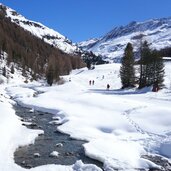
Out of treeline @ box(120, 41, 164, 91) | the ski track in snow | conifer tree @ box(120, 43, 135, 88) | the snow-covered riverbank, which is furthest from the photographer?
conifer tree @ box(120, 43, 135, 88)

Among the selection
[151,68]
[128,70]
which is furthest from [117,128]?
[128,70]

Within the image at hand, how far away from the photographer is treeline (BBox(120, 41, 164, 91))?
62625 mm

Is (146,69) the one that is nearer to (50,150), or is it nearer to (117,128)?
A: (117,128)

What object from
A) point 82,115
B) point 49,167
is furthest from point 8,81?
point 49,167

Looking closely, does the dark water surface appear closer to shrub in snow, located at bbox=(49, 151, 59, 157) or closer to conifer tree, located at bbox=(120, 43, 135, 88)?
shrub in snow, located at bbox=(49, 151, 59, 157)

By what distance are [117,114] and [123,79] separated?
3717 centimetres

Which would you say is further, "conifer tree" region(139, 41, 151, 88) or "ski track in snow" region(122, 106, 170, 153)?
"conifer tree" region(139, 41, 151, 88)

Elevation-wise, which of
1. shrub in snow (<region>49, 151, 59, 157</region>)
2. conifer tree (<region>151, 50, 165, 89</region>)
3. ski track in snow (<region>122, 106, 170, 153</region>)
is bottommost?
shrub in snow (<region>49, 151, 59, 157</region>)

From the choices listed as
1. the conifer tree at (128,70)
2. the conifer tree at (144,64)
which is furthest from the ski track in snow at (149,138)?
the conifer tree at (128,70)

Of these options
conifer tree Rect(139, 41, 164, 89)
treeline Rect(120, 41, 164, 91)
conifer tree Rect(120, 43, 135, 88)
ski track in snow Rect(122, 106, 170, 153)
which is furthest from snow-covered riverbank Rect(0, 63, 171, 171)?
conifer tree Rect(120, 43, 135, 88)

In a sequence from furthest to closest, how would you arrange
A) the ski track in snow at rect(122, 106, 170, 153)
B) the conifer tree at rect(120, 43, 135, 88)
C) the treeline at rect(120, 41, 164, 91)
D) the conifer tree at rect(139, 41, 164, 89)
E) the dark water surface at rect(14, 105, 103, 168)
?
1. the conifer tree at rect(120, 43, 135, 88)
2. the treeline at rect(120, 41, 164, 91)
3. the conifer tree at rect(139, 41, 164, 89)
4. the ski track in snow at rect(122, 106, 170, 153)
5. the dark water surface at rect(14, 105, 103, 168)

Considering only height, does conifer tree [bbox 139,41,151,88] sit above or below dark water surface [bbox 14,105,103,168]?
above

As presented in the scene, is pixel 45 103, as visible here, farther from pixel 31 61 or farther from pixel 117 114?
pixel 31 61

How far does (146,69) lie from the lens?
65.7 meters
